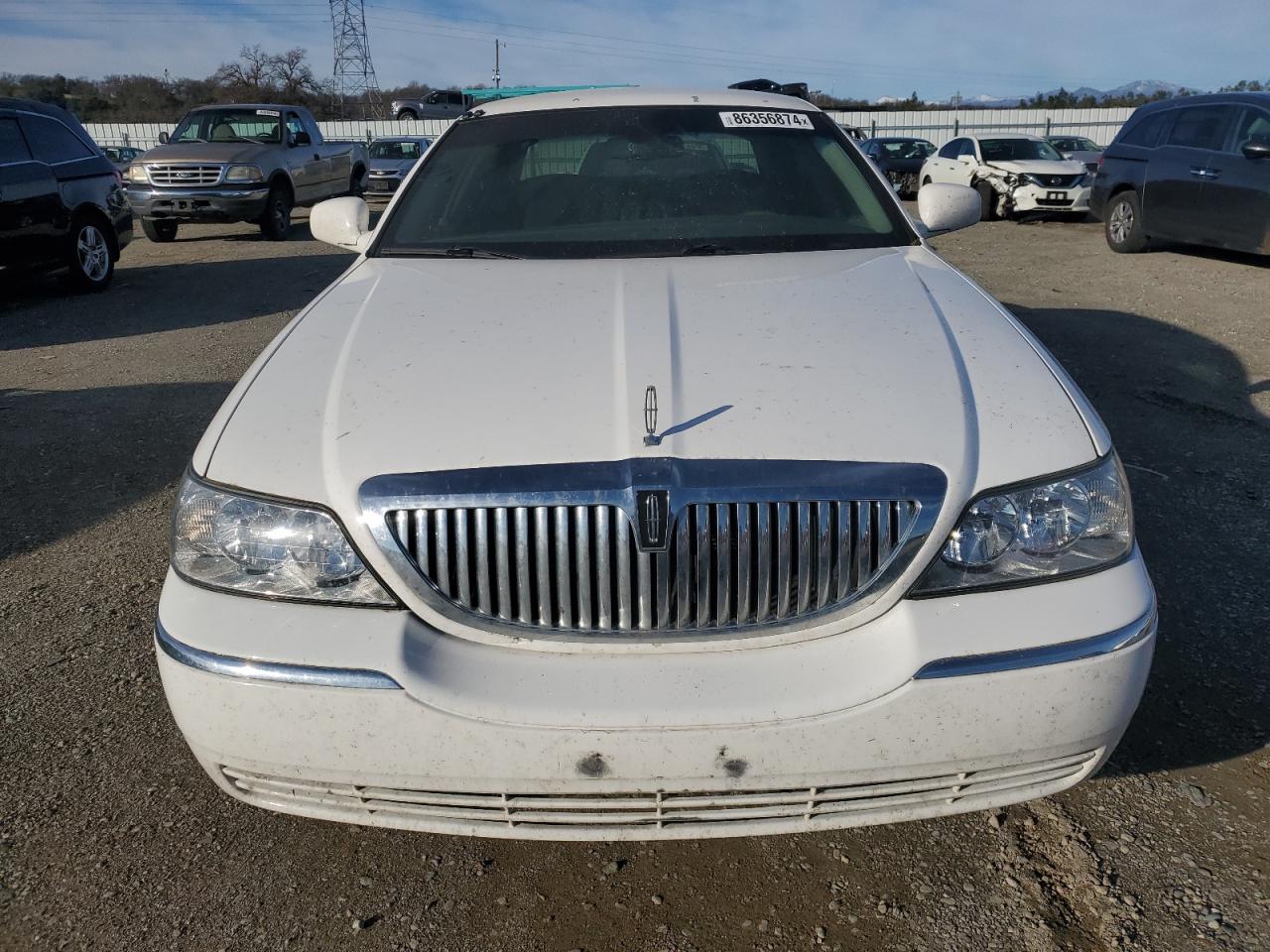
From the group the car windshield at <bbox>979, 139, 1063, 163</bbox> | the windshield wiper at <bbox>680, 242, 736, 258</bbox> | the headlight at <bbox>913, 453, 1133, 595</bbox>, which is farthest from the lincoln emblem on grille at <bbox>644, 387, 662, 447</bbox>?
the car windshield at <bbox>979, 139, 1063, 163</bbox>

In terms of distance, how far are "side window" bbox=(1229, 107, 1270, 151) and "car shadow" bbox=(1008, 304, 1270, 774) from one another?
11.6 feet

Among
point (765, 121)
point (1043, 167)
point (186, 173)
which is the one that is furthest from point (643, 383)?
point (1043, 167)

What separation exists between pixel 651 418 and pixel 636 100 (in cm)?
212

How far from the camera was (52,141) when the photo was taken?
9.08m

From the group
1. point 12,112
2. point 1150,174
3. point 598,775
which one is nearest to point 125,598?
point 598,775

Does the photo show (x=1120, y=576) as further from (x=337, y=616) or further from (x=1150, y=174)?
(x=1150, y=174)

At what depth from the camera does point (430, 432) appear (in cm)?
188

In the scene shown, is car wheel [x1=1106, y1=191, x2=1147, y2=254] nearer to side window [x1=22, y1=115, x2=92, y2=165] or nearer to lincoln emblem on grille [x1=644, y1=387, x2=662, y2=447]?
lincoln emblem on grille [x1=644, y1=387, x2=662, y2=447]

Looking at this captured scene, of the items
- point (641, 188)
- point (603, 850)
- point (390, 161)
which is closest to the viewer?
point (603, 850)

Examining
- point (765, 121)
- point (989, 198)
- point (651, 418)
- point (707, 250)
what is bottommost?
point (989, 198)

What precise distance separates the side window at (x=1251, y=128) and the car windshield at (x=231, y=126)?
38.8 ft

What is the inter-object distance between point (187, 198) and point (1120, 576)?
13.3 metres

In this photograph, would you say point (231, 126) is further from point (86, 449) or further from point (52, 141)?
point (86, 449)

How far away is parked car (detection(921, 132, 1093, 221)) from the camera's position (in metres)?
15.2
